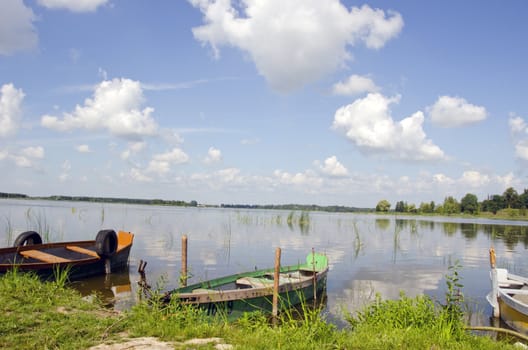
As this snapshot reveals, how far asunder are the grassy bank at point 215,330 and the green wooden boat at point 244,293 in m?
1.52

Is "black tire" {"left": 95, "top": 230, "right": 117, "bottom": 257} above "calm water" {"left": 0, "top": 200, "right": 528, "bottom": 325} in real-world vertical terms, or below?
above

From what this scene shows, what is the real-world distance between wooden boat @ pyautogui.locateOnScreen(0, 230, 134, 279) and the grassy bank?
6.16 meters

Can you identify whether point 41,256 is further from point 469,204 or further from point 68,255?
point 469,204

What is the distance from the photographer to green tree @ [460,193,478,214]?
331 feet

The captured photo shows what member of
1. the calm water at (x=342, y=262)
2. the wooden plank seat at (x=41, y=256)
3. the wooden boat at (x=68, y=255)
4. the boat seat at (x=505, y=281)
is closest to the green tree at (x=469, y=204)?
the calm water at (x=342, y=262)

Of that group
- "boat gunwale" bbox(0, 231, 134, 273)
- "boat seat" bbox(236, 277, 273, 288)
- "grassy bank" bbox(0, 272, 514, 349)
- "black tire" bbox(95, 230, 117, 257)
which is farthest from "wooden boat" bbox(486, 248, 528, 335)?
"black tire" bbox(95, 230, 117, 257)

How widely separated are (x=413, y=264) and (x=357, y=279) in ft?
21.8

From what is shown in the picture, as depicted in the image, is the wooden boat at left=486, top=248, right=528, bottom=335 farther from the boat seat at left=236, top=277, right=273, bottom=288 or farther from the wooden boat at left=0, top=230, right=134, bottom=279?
the wooden boat at left=0, top=230, right=134, bottom=279

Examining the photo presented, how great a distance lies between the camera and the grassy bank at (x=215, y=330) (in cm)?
618

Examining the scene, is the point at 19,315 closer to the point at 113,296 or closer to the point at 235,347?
the point at 235,347

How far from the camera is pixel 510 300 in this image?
11867 mm

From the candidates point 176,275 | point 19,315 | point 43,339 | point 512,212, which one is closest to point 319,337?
point 43,339

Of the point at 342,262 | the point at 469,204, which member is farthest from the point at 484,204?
the point at 342,262

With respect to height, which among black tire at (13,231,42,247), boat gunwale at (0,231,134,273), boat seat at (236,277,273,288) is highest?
black tire at (13,231,42,247)
